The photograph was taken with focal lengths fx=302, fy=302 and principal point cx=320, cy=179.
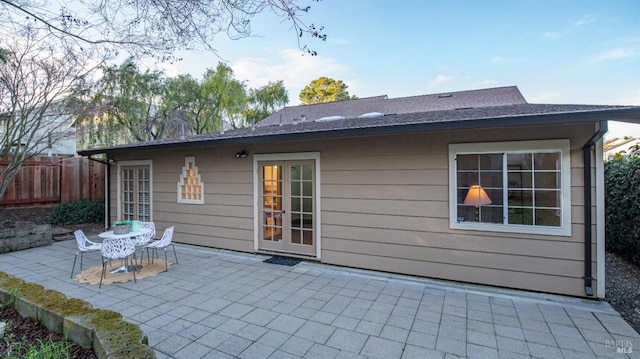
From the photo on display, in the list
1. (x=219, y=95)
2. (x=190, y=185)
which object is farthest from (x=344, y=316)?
(x=219, y=95)

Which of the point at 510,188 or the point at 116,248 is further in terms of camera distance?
the point at 116,248

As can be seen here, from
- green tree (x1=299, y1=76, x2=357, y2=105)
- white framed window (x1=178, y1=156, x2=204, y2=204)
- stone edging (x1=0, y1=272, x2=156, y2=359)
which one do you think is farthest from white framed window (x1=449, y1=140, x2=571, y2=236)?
green tree (x1=299, y1=76, x2=357, y2=105)

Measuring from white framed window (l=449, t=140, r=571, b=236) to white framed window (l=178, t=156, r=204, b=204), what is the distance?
467 centimetres

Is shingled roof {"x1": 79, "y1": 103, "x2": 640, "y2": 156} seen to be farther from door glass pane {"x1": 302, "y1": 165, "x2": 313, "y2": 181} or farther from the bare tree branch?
the bare tree branch

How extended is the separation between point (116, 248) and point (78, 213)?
18.3ft

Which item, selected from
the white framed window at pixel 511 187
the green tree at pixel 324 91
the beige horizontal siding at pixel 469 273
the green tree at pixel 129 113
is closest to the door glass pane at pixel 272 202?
the beige horizontal siding at pixel 469 273

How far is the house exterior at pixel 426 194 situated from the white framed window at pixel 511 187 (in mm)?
12

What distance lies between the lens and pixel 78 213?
8.08m

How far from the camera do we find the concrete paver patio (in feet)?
8.12

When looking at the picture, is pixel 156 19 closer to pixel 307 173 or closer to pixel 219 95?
pixel 307 173

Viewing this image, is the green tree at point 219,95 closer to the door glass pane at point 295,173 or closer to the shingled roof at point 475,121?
the shingled roof at point 475,121

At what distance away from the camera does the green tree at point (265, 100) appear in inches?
622

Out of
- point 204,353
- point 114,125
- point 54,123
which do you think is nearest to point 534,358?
point 204,353

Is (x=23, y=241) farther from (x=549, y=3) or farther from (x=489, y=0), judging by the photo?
(x=549, y=3)
